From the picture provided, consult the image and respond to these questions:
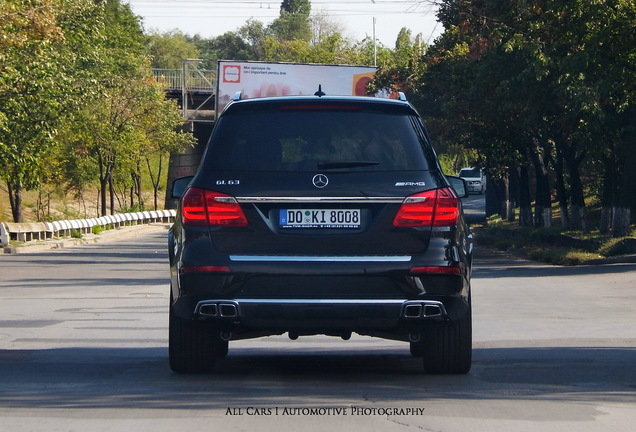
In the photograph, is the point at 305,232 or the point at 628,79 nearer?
the point at 305,232

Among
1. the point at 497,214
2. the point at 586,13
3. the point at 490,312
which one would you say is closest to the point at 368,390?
the point at 490,312

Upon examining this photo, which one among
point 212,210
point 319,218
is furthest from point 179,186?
point 319,218

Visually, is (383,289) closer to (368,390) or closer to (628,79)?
(368,390)

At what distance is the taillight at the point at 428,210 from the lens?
724 cm

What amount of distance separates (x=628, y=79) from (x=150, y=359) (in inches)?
677

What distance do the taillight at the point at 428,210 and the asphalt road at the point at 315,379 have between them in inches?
44.1

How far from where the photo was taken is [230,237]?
7.21m

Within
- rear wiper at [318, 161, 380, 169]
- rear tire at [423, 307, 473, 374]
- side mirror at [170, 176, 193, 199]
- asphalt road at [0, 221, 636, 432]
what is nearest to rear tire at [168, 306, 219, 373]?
asphalt road at [0, 221, 636, 432]

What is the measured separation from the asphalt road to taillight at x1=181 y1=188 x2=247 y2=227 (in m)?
1.12

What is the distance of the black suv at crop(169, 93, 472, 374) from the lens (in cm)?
714

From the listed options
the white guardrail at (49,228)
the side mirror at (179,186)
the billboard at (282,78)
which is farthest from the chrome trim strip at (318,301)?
the billboard at (282,78)

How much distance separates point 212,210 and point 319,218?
2.29ft

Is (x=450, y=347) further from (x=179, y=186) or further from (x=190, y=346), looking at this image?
(x=179, y=186)

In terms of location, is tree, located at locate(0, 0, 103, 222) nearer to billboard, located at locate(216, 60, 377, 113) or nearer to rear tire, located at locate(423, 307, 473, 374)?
rear tire, located at locate(423, 307, 473, 374)
